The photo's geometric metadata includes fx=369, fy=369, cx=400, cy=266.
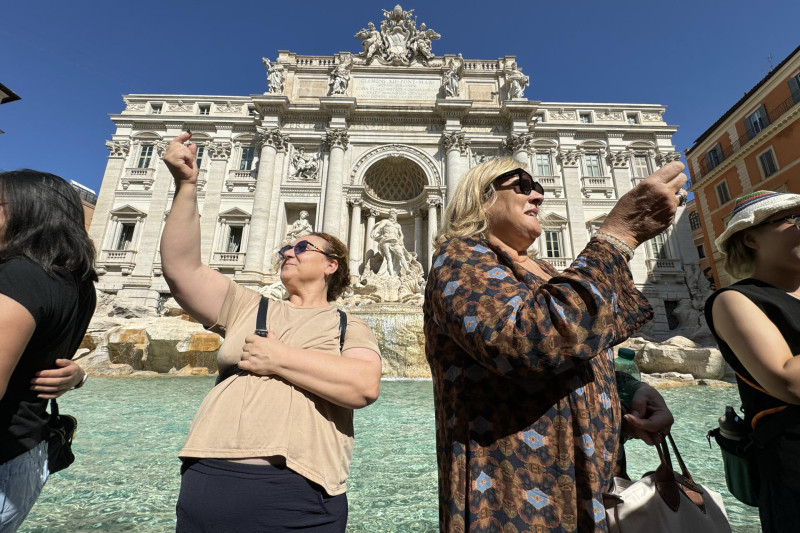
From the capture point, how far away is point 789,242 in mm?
1439

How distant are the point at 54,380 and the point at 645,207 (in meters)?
2.14

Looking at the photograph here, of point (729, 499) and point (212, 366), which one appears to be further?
point (212, 366)

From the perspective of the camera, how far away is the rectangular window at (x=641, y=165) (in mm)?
20750

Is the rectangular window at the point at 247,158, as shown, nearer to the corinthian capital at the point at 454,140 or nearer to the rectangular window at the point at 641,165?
the corinthian capital at the point at 454,140

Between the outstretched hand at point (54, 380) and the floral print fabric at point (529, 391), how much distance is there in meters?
1.41

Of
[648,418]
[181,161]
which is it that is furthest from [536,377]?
[181,161]

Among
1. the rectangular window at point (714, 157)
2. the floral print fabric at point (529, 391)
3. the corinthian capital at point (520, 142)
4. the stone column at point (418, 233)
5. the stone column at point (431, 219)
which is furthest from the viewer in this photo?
the rectangular window at point (714, 157)

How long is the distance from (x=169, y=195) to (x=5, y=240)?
21.9 metres

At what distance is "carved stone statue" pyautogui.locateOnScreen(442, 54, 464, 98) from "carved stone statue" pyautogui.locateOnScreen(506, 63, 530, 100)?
278cm

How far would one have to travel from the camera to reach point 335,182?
18297 mm

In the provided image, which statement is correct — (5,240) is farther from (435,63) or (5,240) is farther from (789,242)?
(435,63)

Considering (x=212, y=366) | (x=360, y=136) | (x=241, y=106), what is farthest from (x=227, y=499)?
(x=241, y=106)

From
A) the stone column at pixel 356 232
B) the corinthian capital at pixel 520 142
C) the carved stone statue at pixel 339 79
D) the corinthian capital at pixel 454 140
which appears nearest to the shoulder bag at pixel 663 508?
the stone column at pixel 356 232

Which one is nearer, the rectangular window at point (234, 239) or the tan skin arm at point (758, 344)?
the tan skin arm at point (758, 344)
